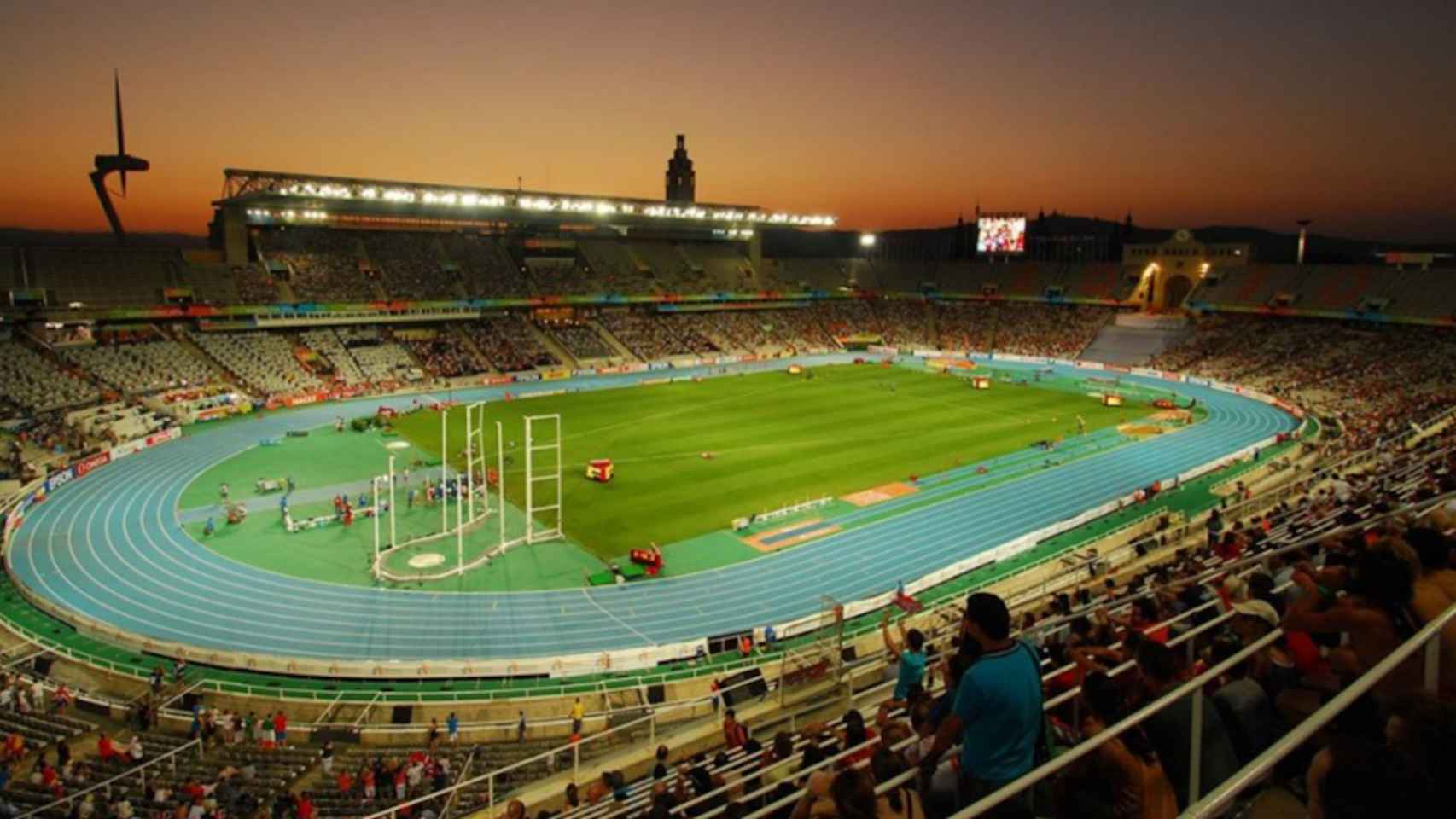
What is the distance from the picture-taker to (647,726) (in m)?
17.7

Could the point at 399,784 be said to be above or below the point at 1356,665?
below

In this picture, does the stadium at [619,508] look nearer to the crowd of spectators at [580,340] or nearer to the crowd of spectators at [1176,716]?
the crowd of spectators at [1176,716]

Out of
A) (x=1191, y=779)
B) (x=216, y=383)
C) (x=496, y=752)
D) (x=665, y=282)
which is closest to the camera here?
(x=1191, y=779)

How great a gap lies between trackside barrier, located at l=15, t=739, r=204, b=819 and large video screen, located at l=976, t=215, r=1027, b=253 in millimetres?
86530

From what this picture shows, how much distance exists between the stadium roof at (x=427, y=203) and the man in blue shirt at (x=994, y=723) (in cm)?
6317

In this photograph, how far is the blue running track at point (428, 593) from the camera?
21.9m

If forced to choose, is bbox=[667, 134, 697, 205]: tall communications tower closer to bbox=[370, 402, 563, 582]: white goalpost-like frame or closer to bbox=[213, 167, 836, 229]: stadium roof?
bbox=[213, 167, 836, 229]: stadium roof

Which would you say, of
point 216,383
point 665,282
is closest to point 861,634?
point 216,383

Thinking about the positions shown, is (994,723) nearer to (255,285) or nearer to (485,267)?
(255,285)

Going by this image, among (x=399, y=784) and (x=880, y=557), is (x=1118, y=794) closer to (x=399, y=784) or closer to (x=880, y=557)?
(x=399, y=784)

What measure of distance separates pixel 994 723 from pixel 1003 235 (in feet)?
302

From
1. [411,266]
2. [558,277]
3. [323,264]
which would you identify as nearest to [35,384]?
[323,264]

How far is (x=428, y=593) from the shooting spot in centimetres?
2462

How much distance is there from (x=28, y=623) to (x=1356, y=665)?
2870cm
